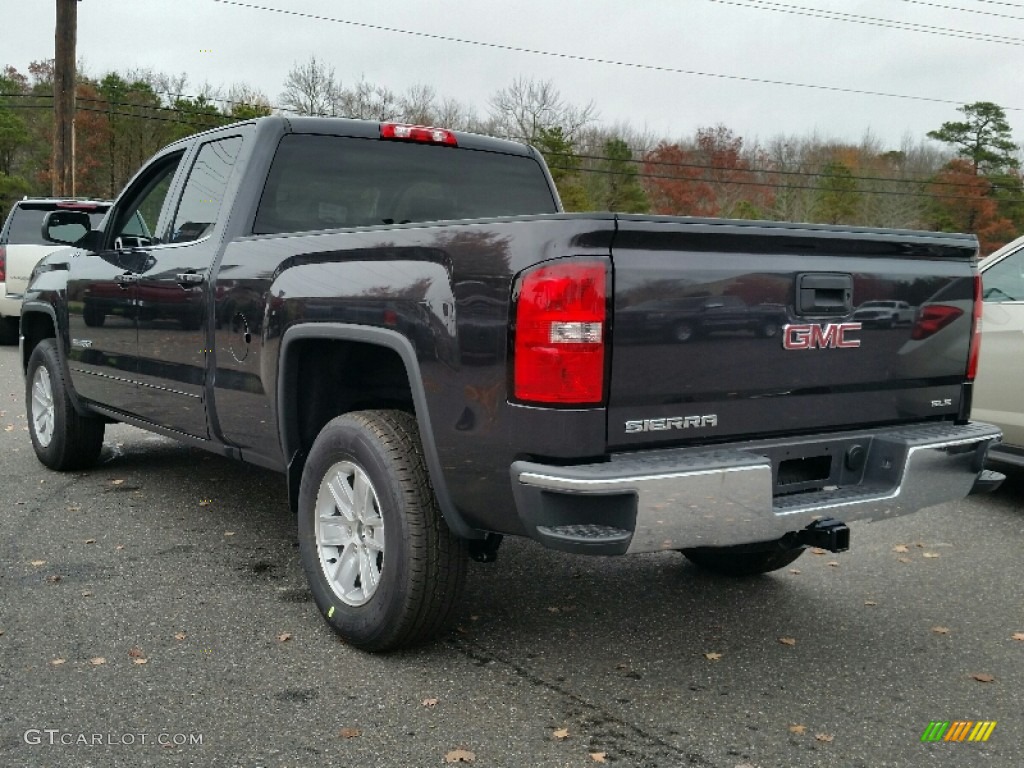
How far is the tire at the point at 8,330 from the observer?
1476 centimetres

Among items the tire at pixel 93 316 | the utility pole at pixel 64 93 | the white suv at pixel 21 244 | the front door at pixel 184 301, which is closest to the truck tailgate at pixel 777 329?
the front door at pixel 184 301

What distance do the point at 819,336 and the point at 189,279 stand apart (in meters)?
2.84

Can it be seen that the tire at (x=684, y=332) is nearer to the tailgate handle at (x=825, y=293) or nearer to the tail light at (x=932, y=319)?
the tailgate handle at (x=825, y=293)

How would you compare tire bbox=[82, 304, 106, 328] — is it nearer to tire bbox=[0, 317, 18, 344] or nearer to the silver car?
the silver car

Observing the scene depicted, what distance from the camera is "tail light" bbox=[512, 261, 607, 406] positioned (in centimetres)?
289

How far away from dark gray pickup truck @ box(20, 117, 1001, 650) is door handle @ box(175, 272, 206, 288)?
2cm

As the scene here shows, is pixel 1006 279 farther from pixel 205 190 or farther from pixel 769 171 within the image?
pixel 769 171

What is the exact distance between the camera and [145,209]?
5.72 m

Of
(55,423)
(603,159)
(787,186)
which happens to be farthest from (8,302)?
(787,186)

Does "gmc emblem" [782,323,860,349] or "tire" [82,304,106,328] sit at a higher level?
"gmc emblem" [782,323,860,349]

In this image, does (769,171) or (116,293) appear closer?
(116,293)

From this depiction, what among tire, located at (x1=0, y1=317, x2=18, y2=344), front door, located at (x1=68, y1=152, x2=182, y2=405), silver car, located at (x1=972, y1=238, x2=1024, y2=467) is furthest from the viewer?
tire, located at (x1=0, y1=317, x2=18, y2=344)

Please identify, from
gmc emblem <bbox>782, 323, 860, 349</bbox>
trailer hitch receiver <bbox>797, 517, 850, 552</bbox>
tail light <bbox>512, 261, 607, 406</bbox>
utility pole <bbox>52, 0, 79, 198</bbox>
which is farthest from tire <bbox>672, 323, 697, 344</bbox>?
utility pole <bbox>52, 0, 79, 198</bbox>

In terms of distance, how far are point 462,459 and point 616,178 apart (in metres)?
51.9
